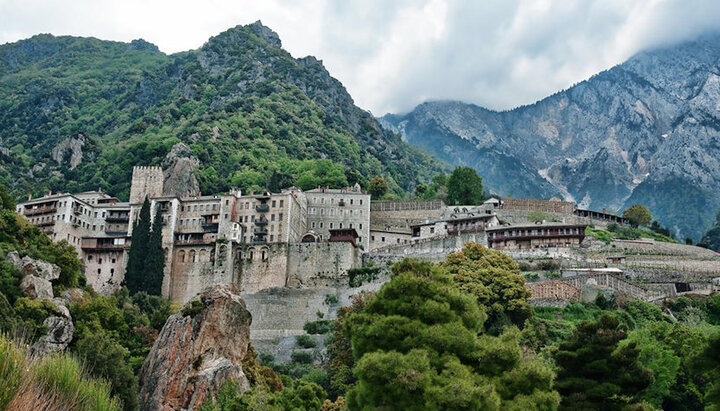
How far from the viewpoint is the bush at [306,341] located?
206 feet

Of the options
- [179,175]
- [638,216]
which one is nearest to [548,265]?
[638,216]

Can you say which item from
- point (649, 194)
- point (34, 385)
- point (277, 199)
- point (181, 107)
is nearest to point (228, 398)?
point (34, 385)

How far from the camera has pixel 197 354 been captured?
4644 centimetres

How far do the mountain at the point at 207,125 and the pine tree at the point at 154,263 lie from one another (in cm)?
2525

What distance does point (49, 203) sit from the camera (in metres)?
83.2

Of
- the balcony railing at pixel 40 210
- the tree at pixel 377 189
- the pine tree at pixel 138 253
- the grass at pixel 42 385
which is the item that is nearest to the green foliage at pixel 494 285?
the pine tree at pixel 138 253

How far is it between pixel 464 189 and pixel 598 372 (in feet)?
246

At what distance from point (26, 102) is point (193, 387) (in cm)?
14044

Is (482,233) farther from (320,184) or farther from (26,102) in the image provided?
(26,102)

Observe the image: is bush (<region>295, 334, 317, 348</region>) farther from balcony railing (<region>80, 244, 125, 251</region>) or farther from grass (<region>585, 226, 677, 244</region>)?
grass (<region>585, 226, 677, 244</region>)

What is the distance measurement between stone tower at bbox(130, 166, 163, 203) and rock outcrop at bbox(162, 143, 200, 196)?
5.09 feet

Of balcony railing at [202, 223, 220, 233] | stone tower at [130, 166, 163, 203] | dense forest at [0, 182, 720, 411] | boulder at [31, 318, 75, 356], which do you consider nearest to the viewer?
dense forest at [0, 182, 720, 411]

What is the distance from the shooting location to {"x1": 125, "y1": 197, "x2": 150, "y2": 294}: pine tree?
74375mm

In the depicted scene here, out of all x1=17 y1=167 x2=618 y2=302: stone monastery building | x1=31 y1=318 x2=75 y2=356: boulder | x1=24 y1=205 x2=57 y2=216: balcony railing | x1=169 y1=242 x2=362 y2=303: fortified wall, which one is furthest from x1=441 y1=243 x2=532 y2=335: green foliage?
x1=24 y1=205 x2=57 y2=216: balcony railing
